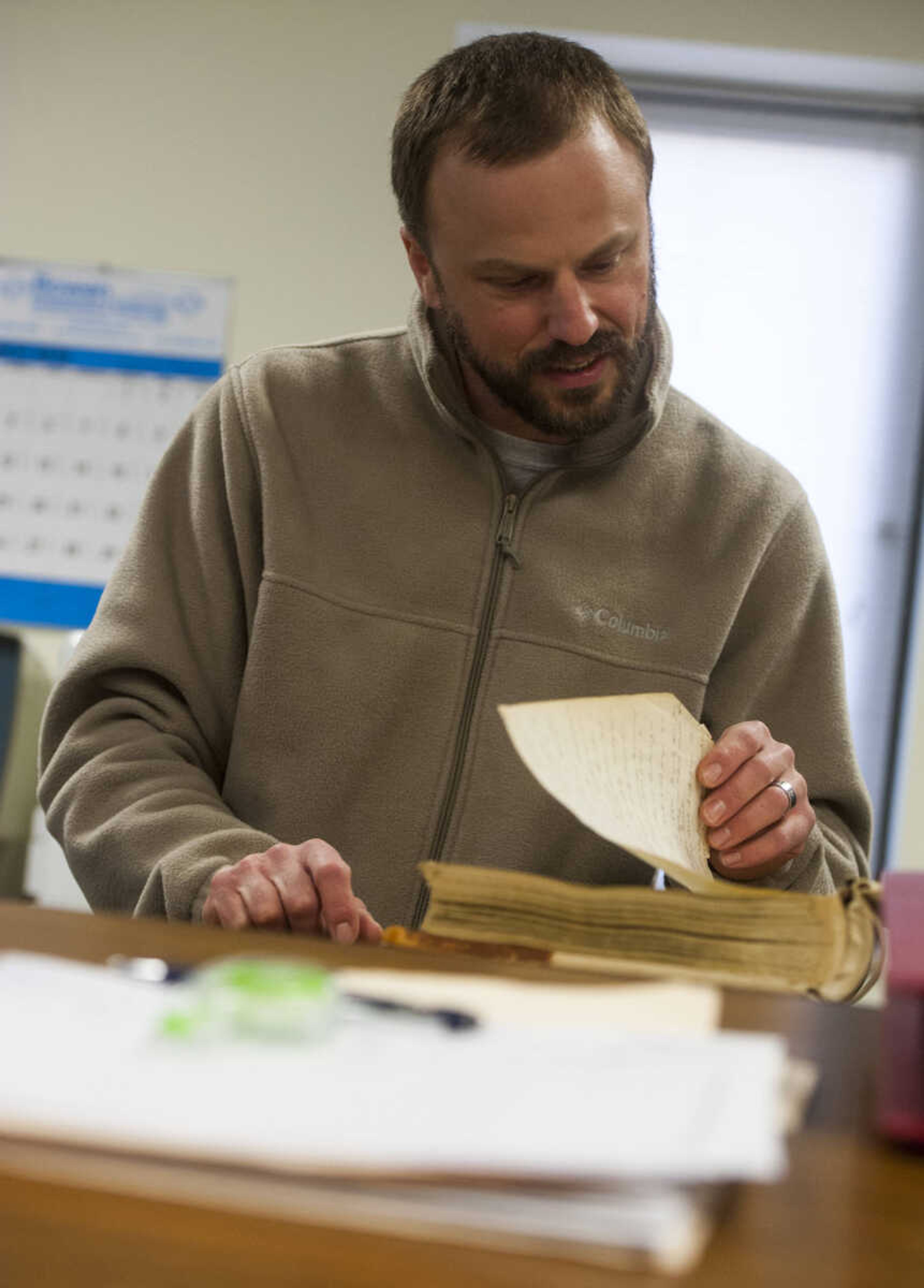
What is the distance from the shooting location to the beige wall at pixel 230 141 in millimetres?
3018

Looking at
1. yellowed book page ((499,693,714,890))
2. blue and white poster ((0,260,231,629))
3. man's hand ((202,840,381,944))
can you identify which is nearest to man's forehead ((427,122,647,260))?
yellowed book page ((499,693,714,890))

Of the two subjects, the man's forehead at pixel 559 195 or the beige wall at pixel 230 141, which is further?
the beige wall at pixel 230 141

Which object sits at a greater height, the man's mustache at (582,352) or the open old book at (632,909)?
the man's mustache at (582,352)

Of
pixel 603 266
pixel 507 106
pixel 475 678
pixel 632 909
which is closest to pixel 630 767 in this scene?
pixel 632 909

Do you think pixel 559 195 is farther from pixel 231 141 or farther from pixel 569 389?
pixel 231 141

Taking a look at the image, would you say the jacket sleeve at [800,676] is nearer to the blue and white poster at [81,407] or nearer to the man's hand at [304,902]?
the man's hand at [304,902]

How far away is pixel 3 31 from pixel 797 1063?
122 inches

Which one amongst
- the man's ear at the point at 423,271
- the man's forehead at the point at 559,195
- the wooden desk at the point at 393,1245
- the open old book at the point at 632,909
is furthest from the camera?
the man's ear at the point at 423,271

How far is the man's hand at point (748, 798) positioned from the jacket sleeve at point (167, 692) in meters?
0.31

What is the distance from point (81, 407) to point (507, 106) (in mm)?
2121

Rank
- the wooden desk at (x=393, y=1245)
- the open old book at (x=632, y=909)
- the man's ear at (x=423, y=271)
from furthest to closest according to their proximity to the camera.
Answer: the man's ear at (x=423, y=271) < the open old book at (x=632, y=909) < the wooden desk at (x=393, y=1245)

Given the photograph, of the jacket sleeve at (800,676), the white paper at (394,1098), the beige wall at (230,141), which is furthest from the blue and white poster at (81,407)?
the white paper at (394,1098)

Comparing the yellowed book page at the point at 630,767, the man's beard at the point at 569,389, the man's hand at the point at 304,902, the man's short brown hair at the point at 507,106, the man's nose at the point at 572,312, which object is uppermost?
the man's short brown hair at the point at 507,106

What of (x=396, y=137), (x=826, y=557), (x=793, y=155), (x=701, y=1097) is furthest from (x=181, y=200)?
(x=701, y=1097)
